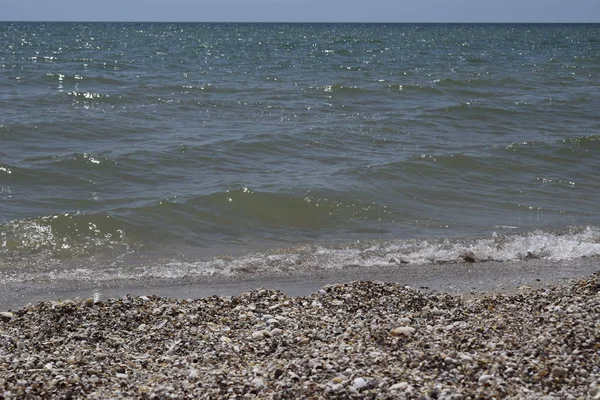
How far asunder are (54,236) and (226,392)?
18.1 ft

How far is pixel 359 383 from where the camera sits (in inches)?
185

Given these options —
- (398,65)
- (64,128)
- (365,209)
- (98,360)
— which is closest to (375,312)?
(98,360)

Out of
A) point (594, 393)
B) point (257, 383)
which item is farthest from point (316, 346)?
point (594, 393)

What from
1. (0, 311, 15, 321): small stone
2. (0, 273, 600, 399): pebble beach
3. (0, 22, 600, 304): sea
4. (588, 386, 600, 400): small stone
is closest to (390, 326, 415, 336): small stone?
(0, 273, 600, 399): pebble beach

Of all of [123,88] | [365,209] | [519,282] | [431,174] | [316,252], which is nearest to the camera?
[519,282]

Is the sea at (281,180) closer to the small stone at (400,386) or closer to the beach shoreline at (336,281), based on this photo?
the beach shoreline at (336,281)

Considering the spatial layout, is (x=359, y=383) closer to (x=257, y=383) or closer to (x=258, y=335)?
(x=257, y=383)

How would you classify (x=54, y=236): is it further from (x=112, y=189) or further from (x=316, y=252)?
(x=316, y=252)

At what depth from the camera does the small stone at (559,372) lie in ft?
15.3

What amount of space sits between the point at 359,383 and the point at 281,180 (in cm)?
765

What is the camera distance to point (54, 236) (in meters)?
9.54

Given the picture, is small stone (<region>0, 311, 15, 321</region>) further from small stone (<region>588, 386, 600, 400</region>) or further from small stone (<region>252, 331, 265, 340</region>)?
small stone (<region>588, 386, 600, 400</region>)

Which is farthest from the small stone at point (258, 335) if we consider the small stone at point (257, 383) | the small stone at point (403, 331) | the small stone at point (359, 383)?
the small stone at point (359, 383)

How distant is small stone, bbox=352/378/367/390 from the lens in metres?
4.69
